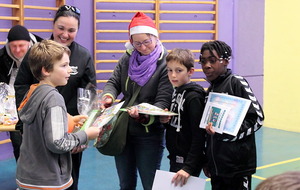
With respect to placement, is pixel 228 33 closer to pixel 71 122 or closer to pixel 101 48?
pixel 101 48

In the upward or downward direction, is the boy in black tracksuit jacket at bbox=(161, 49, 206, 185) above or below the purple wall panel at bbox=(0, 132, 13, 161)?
above

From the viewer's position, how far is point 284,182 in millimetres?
920

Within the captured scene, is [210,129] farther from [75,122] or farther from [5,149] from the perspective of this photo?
[5,149]

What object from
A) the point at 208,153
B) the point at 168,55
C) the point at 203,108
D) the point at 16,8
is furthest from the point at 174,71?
the point at 16,8

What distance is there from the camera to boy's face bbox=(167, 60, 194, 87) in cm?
281

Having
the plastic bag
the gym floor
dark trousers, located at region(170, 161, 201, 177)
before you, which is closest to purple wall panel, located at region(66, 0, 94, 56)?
the gym floor

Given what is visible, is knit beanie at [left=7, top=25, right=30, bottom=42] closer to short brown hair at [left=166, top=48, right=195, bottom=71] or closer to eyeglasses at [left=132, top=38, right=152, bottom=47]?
eyeglasses at [left=132, top=38, right=152, bottom=47]

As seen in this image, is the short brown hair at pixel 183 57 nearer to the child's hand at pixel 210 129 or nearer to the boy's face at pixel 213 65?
the boy's face at pixel 213 65

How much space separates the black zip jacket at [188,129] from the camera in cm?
270

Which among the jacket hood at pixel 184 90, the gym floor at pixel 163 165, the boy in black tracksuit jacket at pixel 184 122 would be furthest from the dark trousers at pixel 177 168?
the gym floor at pixel 163 165

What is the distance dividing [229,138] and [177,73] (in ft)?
1.77

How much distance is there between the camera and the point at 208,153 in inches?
106

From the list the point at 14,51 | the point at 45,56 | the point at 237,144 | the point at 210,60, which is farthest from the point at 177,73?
the point at 14,51

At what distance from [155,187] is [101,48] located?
4.32 metres
